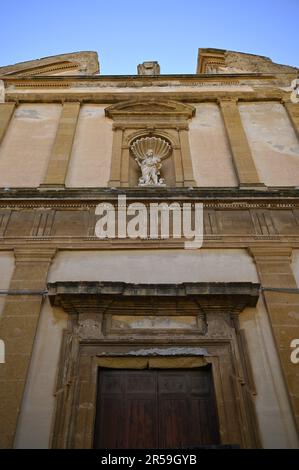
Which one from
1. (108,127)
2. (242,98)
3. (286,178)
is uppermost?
(242,98)

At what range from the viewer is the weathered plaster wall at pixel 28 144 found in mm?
8093

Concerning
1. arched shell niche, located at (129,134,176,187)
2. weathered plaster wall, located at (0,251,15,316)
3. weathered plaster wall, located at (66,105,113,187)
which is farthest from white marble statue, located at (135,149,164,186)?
weathered plaster wall, located at (0,251,15,316)

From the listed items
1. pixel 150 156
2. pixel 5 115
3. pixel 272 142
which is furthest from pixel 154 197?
pixel 5 115

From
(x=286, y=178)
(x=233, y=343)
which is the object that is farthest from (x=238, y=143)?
(x=233, y=343)

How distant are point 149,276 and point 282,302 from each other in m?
2.02

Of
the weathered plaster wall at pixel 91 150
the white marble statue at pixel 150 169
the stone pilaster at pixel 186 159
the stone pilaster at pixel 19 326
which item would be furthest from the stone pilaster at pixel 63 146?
the stone pilaster at pixel 186 159

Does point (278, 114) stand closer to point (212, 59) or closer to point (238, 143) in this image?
point (238, 143)

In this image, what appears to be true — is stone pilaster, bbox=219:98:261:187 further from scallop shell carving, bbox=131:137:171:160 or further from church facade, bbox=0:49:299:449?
scallop shell carving, bbox=131:137:171:160

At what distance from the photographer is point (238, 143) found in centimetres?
878

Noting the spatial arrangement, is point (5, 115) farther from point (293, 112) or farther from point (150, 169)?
point (293, 112)

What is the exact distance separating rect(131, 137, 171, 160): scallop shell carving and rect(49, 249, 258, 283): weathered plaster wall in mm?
→ 3413

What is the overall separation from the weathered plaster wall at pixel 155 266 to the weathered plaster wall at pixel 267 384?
2.37ft

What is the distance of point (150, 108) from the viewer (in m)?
10.0

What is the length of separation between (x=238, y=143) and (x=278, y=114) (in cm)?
203
